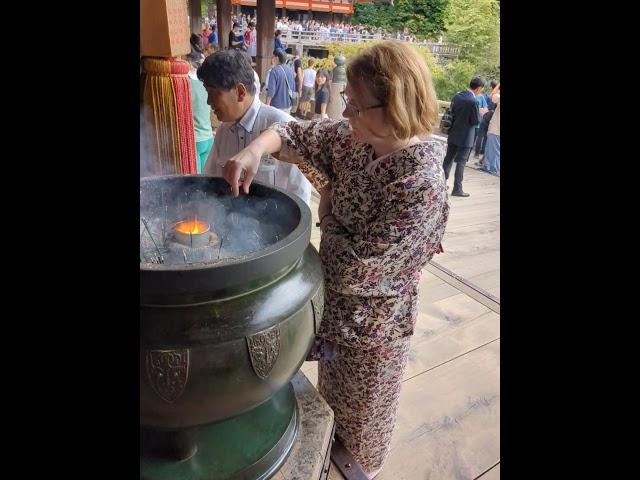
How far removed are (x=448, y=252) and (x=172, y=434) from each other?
3.59m

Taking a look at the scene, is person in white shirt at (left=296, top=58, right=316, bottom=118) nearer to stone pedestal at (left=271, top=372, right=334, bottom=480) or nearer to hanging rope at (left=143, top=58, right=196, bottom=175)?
hanging rope at (left=143, top=58, right=196, bottom=175)

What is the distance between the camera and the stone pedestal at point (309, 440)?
4.02ft

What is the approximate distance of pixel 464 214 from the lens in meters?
5.53

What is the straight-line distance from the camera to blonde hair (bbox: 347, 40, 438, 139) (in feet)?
3.90

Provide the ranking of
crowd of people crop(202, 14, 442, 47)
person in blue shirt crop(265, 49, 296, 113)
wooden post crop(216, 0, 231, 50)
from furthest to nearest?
crowd of people crop(202, 14, 442, 47)
wooden post crop(216, 0, 231, 50)
person in blue shirt crop(265, 49, 296, 113)

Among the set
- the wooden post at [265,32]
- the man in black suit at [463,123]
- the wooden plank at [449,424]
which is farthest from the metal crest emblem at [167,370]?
the wooden post at [265,32]

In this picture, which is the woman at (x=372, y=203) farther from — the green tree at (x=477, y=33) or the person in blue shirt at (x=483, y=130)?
the green tree at (x=477, y=33)

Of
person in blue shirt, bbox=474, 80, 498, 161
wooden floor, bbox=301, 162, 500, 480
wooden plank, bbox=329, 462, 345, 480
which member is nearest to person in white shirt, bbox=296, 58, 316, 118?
person in blue shirt, bbox=474, 80, 498, 161

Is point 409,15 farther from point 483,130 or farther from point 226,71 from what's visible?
point 226,71

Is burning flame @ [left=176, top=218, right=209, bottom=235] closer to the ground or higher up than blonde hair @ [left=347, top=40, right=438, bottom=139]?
closer to the ground

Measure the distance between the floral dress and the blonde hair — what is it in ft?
0.30

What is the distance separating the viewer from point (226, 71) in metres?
1.98
